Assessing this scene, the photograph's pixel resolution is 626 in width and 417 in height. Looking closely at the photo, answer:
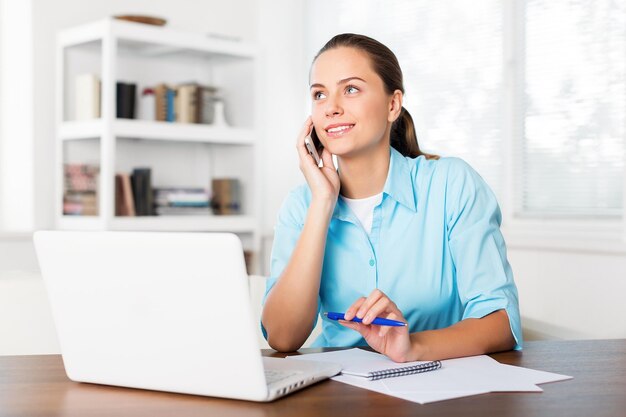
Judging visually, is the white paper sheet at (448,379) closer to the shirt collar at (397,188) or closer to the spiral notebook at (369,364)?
the spiral notebook at (369,364)

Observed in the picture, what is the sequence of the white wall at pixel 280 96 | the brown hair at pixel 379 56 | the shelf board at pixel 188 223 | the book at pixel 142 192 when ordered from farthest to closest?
the white wall at pixel 280 96 < the book at pixel 142 192 < the shelf board at pixel 188 223 < the brown hair at pixel 379 56

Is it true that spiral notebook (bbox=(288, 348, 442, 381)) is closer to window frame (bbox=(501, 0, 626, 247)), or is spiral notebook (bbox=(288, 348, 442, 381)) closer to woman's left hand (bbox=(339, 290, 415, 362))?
woman's left hand (bbox=(339, 290, 415, 362))

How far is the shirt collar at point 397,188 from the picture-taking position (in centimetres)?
186

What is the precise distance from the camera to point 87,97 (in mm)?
4242

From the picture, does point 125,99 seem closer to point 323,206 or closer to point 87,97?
point 87,97

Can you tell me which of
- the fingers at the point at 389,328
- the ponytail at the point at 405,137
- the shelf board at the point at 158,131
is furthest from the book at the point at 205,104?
the fingers at the point at 389,328

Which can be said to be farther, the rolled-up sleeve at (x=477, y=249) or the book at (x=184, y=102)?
the book at (x=184, y=102)

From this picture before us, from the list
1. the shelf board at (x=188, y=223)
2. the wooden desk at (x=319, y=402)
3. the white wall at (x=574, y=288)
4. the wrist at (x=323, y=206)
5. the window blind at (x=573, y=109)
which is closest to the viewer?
the wooden desk at (x=319, y=402)

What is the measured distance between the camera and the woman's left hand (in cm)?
136

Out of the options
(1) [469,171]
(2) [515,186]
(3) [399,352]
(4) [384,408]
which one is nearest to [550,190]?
(2) [515,186]

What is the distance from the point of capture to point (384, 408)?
1.11 metres

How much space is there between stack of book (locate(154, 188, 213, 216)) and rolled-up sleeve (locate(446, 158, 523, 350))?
285cm

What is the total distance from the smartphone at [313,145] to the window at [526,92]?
1.79 meters

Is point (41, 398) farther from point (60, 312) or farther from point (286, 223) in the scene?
point (286, 223)
